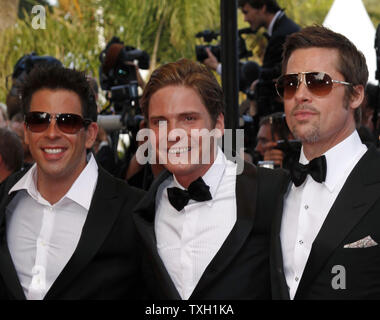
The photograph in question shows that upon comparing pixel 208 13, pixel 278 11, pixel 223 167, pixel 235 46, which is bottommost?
pixel 223 167

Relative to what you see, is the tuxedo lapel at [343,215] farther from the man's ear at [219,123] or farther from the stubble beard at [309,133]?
the man's ear at [219,123]

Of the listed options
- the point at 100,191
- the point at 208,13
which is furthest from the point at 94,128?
the point at 208,13

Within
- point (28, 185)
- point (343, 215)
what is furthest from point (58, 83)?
point (343, 215)

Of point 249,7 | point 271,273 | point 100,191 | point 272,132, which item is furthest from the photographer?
point 249,7

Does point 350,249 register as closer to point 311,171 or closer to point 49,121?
point 311,171

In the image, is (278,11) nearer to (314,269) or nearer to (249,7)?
(249,7)

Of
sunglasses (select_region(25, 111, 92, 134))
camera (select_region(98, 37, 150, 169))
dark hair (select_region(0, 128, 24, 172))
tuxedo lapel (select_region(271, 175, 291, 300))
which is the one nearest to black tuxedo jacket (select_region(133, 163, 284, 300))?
tuxedo lapel (select_region(271, 175, 291, 300))

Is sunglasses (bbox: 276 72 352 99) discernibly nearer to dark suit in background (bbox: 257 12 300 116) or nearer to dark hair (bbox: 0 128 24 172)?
dark hair (bbox: 0 128 24 172)

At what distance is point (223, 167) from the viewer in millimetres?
2818

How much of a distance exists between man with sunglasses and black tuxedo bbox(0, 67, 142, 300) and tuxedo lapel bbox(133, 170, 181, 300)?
0.10 metres

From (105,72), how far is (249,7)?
1.39 metres

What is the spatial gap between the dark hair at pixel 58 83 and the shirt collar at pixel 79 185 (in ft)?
0.86

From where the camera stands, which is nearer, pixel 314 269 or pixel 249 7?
pixel 314 269

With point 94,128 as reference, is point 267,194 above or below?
below
